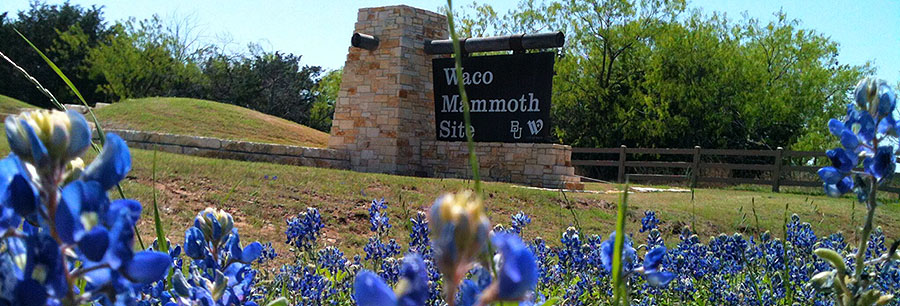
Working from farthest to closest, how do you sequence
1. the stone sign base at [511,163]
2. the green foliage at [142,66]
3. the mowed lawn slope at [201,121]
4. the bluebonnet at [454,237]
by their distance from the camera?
the green foliage at [142,66], the mowed lawn slope at [201,121], the stone sign base at [511,163], the bluebonnet at [454,237]

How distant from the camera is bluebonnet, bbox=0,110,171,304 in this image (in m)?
0.53

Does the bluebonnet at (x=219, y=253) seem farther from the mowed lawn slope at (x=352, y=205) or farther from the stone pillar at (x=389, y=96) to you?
the stone pillar at (x=389, y=96)

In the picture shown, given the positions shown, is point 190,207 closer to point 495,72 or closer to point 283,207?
point 283,207

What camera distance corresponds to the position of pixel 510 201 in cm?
1070

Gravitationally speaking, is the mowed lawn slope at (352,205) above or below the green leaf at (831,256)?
below

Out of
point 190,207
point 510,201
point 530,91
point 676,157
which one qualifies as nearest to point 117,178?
point 190,207

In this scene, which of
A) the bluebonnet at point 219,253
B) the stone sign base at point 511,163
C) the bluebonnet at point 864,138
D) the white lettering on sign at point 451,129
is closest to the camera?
the bluebonnet at point 219,253

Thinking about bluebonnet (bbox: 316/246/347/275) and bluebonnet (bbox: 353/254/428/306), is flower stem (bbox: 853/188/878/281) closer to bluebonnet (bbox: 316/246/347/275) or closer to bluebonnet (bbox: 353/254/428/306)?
bluebonnet (bbox: 353/254/428/306)

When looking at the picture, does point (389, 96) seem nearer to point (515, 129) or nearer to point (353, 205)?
point (515, 129)

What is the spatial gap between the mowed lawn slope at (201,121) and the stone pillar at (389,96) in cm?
359

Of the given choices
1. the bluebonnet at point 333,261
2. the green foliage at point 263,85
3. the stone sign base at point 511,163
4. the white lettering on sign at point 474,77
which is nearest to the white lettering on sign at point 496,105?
the white lettering on sign at point 474,77

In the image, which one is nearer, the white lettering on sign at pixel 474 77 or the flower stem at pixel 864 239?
the flower stem at pixel 864 239

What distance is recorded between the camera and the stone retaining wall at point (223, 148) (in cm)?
1457

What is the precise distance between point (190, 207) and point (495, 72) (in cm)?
842
